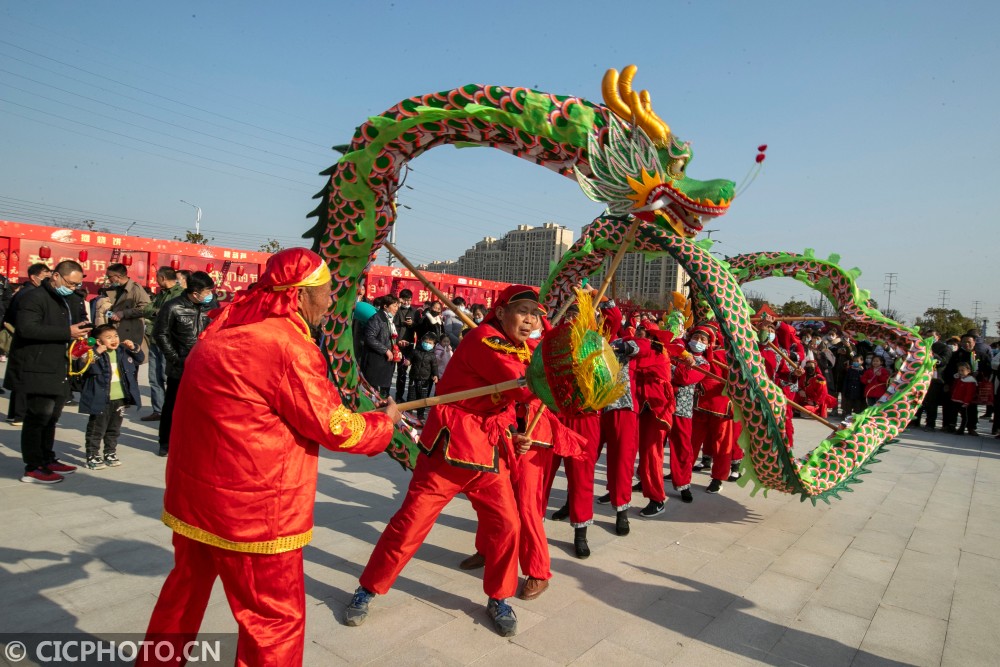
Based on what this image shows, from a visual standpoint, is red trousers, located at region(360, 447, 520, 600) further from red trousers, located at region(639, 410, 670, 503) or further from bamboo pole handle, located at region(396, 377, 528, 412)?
red trousers, located at region(639, 410, 670, 503)

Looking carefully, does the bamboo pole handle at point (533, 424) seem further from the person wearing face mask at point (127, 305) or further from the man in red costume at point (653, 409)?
the person wearing face mask at point (127, 305)

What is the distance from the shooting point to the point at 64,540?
364 cm

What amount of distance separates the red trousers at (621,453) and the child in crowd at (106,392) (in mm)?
3904

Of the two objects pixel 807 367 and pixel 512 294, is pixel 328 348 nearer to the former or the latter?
pixel 512 294

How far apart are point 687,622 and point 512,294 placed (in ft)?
6.11

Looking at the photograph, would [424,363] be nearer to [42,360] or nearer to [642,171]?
[42,360]

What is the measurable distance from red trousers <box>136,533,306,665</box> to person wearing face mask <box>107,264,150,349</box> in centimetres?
521

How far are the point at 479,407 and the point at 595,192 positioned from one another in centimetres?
153

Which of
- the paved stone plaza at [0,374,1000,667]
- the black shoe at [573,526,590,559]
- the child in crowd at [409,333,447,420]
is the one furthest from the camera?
the child in crowd at [409,333,447,420]

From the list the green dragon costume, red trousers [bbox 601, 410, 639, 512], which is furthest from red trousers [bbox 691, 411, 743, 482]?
red trousers [bbox 601, 410, 639, 512]

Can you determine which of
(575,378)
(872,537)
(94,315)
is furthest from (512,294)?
(94,315)

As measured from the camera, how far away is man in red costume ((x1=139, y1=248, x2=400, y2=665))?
201 cm

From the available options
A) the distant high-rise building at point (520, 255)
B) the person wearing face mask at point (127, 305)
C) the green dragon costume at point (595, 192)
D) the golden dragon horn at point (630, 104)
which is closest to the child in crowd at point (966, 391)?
the green dragon costume at point (595, 192)

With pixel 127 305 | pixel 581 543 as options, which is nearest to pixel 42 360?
pixel 127 305
